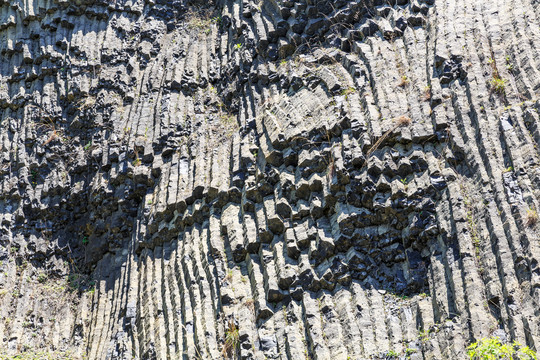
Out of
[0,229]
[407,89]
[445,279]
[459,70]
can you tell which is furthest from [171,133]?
[445,279]

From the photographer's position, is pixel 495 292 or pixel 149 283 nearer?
pixel 495 292

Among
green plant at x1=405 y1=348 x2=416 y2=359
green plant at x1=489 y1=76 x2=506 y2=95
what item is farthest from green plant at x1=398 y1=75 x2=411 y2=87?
green plant at x1=405 y1=348 x2=416 y2=359

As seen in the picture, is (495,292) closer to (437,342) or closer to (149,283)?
(437,342)

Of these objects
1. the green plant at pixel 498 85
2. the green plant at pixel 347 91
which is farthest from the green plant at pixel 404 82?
the green plant at pixel 498 85

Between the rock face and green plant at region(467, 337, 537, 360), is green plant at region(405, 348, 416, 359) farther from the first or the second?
green plant at region(467, 337, 537, 360)

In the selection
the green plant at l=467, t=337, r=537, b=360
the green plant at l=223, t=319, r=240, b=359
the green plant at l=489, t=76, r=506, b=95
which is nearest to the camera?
the green plant at l=467, t=337, r=537, b=360

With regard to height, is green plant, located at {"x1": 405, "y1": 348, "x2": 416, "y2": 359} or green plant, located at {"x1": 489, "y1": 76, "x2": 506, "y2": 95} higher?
green plant, located at {"x1": 489, "y1": 76, "x2": 506, "y2": 95}

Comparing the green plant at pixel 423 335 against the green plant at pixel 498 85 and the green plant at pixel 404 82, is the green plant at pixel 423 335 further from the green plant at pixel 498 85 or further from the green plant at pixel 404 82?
the green plant at pixel 404 82

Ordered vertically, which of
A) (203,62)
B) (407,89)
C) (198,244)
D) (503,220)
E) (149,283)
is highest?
(203,62)
